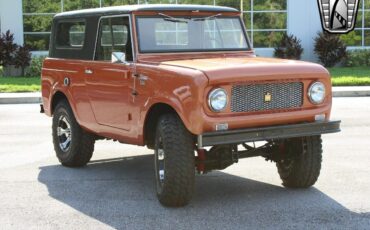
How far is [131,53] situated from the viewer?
784 centimetres

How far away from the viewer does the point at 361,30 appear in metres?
30.3

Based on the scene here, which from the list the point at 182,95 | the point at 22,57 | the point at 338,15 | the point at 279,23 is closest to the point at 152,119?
the point at 182,95

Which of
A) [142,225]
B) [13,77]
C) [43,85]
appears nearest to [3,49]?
[13,77]

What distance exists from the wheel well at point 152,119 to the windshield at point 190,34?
29.8 inches

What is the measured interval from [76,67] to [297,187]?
297 cm

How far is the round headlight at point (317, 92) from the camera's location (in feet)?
23.7

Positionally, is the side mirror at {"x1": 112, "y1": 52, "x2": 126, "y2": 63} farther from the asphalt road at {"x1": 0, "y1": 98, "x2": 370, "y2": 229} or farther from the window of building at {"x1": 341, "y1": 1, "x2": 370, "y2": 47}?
the window of building at {"x1": 341, "y1": 1, "x2": 370, "y2": 47}

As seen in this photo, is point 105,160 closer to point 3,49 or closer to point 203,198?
point 203,198

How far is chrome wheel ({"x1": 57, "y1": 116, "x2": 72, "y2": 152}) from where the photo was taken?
9.34 metres

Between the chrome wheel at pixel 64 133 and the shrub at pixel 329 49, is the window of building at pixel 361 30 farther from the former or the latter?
the chrome wheel at pixel 64 133

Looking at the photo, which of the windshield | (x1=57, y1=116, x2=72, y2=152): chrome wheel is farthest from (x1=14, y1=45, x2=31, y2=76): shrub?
the windshield

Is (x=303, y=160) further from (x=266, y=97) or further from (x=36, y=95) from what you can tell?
(x=36, y=95)

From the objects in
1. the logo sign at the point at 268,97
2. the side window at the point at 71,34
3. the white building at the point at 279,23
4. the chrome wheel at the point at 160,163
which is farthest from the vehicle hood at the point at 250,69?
the white building at the point at 279,23

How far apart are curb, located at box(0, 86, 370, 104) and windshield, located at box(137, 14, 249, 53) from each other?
11.2 m
